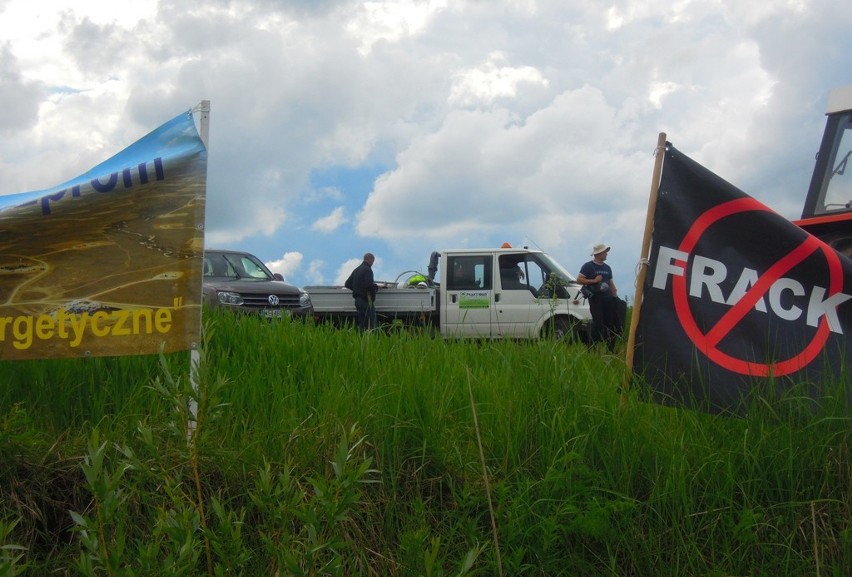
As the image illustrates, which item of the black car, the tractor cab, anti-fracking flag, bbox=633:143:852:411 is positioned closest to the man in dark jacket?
the black car

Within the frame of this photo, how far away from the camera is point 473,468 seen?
4195mm

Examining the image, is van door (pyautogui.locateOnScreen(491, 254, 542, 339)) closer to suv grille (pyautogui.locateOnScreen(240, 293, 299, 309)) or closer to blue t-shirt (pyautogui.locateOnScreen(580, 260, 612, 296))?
blue t-shirt (pyautogui.locateOnScreen(580, 260, 612, 296))

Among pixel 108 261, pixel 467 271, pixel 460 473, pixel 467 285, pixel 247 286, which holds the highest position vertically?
pixel 467 271

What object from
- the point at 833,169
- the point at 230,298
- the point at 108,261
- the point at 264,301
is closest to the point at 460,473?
the point at 108,261

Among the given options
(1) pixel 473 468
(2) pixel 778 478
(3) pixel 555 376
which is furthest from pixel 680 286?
(1) pixel 473 468

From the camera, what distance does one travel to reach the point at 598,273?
41.6 ft

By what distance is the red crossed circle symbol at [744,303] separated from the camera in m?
4.59

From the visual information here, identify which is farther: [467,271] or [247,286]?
[467,271]

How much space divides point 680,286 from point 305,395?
2.19 meters

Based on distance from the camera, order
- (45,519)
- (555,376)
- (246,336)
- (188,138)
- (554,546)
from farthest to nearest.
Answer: (246,336), (188,138), (555,376), (45,519), (554,546)

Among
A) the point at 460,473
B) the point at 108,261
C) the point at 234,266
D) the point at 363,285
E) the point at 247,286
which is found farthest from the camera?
the point at 363,285

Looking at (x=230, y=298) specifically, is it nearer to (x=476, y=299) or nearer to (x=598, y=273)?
(x=476, y=299)

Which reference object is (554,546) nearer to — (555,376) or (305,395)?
(555,376)

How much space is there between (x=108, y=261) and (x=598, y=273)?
29.4 ft
